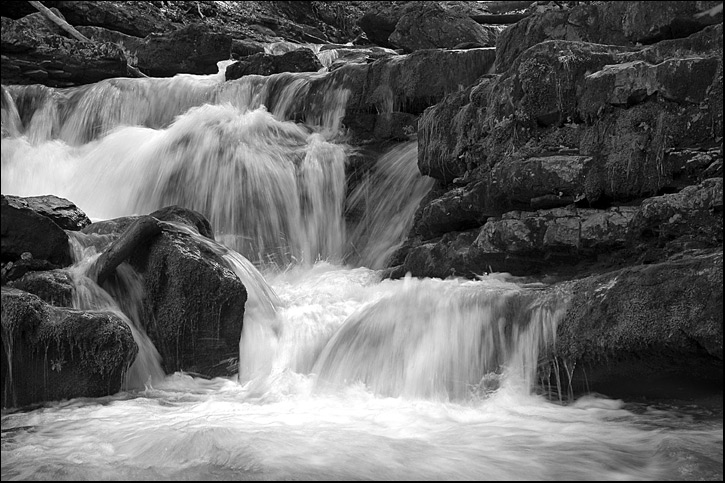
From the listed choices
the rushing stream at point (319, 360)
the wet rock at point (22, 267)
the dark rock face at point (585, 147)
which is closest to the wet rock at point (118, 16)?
the rushing stream at point (319, 360)

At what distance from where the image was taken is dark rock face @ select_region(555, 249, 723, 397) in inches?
180

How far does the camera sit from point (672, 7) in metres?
6.46

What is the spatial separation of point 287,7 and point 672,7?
17.8 metres

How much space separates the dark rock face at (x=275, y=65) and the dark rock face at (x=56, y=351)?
826 centimetres

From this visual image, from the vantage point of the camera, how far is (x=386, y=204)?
30.9 ft

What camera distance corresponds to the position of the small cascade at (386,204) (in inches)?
351

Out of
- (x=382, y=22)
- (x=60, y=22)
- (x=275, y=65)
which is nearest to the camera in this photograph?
(x=275, y=65)

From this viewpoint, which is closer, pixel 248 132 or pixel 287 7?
pixel 248 132

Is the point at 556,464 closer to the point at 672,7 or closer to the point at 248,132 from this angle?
the point at 672,7

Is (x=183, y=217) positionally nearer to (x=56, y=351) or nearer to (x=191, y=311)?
(x=191, y=311)

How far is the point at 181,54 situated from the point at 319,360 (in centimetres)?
1050

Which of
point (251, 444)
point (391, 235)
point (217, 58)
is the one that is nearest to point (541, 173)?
point (391, 235)

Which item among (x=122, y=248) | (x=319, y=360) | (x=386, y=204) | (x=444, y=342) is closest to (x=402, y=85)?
(x=386, y=204)

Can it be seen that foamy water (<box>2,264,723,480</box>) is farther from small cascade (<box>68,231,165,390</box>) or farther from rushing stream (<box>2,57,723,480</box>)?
small cascade (<box>68,231,165,390</box>)
